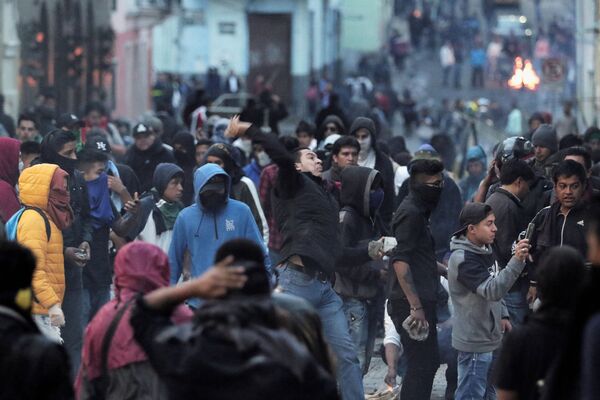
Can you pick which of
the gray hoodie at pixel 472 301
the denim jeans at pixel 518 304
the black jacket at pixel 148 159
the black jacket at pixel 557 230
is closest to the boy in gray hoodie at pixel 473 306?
the gray hoodie at pixel 472 301

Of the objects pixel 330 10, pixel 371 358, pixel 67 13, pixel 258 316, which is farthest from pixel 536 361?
pixel 330 10

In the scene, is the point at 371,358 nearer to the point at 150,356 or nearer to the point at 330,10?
the point at 150,356

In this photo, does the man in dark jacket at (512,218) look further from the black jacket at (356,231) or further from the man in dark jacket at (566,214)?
the black jacket at (356,231)

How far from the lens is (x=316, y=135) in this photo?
18484 mm

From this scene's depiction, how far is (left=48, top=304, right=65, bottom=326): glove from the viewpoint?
34.9 ft

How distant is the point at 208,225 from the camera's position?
10828 mm

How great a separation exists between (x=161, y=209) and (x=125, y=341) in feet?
18.5

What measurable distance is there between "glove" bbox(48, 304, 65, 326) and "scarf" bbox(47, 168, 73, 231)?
0.65 m

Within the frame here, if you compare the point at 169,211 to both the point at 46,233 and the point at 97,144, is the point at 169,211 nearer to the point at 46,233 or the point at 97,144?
the point at 97,144

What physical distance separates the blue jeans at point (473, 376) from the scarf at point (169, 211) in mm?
3061

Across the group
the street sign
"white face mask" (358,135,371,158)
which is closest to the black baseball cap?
"white face mask" (358,135,371,158)

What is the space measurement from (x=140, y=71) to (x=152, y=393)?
136ft

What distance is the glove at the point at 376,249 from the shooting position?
11.7 meters

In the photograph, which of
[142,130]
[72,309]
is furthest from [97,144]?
[72,309]
